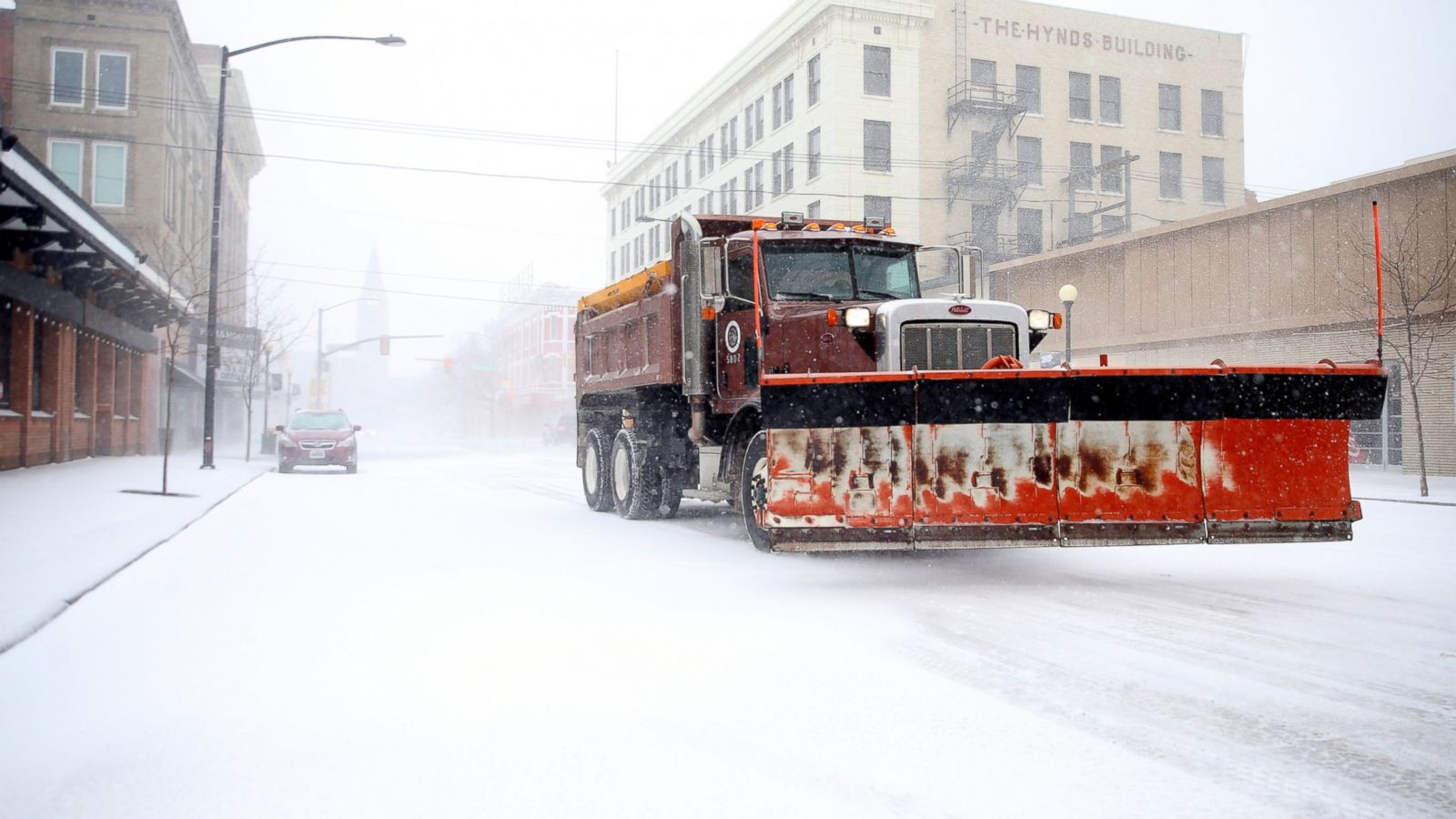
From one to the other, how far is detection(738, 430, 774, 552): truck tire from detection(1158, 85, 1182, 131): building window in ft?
151

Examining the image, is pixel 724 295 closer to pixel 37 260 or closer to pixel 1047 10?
pixel 37 260

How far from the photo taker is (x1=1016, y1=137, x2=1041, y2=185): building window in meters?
45.1

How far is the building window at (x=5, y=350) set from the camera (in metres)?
20.2

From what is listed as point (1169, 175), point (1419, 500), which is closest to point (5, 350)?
point (1419, 500)

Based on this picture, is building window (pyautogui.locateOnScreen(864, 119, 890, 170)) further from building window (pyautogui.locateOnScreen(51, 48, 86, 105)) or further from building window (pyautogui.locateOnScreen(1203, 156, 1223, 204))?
building window (pyautogui.locateOnScreen(51, 48, 86, 105))

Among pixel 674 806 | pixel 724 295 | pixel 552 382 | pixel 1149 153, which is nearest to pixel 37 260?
pixel 724 295

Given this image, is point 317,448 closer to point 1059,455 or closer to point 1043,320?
point 1043,320

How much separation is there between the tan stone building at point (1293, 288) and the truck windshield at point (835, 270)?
49.3 feet

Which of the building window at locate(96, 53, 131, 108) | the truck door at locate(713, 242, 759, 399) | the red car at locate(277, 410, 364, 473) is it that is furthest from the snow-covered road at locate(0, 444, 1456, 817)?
the building window at locate(96, 53, 131, 108)

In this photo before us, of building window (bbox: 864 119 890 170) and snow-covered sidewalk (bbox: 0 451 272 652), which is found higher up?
building window (bbox: 864 119 890 170)

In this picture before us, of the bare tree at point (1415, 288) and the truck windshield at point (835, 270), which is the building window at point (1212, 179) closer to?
the bare tree at point (1415, 288)

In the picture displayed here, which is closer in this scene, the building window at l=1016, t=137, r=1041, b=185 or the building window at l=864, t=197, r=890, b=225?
the building window at l=864, t=197, r=890, b=225

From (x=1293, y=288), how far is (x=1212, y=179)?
2735 cm

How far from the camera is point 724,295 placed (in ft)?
32.3
